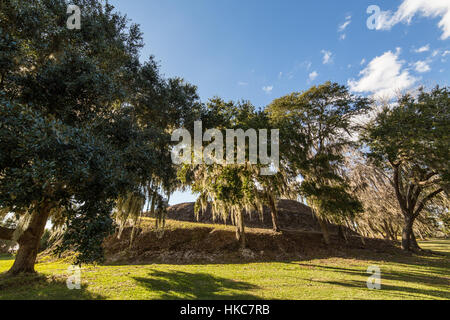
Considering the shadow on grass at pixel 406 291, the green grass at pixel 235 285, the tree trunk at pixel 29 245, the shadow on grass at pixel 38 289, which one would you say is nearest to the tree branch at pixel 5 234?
the tree trunk at pixel 29 245

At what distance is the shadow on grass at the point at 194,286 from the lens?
21.7 ft

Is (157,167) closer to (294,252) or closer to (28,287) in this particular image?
(28,287)

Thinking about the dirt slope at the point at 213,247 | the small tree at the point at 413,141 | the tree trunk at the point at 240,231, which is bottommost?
the dirt slope at the point at 213,247

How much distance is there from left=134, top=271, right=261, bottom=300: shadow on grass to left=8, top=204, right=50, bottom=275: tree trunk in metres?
5.21

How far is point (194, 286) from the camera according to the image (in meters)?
7.82

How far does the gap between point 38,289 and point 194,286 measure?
553cm

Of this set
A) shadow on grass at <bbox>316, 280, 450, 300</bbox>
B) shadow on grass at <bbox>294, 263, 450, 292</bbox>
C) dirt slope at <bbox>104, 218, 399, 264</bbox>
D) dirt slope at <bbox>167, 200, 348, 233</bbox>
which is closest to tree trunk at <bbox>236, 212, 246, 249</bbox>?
dirt slope at <bbox>104, 218, 399, 264</bbox>

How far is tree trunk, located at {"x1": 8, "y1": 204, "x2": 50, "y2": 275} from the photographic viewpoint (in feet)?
28.6

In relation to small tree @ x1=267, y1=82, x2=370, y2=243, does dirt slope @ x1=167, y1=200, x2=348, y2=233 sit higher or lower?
lower

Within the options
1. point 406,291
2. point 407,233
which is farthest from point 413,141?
point 406,291

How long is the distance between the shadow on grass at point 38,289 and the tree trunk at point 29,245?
1.62 feet

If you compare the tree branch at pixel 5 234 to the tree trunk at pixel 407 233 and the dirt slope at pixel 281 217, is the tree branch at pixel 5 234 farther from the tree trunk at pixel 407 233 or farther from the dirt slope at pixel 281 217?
the tree trunk at pixel 407 233

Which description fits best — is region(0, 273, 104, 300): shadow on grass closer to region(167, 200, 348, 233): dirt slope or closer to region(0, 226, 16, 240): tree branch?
region(0, 226, 16, 240): tree branch
